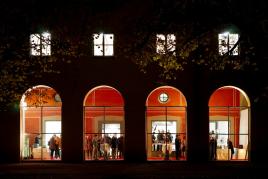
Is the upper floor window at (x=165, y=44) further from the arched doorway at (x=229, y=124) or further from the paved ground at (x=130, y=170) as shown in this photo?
the paved ground at (x=130, y=170)

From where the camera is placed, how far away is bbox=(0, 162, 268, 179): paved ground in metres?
24.6

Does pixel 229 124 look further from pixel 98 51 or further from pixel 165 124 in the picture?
pixel 98 51

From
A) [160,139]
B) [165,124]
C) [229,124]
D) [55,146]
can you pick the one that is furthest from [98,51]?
[229,124]

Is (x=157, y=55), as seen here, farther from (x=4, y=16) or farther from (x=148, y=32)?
(x=4, y=16)

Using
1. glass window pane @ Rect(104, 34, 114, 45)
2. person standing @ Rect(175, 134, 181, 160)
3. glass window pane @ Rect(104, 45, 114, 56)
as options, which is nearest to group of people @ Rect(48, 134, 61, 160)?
glass window pane @ Rect(104, 45, 114, 56)

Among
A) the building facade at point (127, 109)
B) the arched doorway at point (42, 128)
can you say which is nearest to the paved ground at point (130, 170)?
the building facade at point (127, 109)

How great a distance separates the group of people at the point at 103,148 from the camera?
31.0 meters

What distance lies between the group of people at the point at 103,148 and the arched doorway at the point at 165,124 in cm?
161

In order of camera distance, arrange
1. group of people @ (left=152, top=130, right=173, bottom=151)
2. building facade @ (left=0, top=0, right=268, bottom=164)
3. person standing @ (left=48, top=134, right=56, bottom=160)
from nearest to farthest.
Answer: building facade @ (left=0, top=0, right=268, bottom=164) → person standing @ (left=48, top=134, right=56, bottom=160) → group of people @ (left=152, top=130, right=173, bottom=151)

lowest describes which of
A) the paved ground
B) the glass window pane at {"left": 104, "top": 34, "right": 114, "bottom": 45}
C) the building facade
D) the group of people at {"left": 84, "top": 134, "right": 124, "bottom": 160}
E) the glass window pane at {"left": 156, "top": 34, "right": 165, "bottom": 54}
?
the paved ground

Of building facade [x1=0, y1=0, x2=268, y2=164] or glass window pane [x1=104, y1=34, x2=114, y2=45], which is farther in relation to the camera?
glass window pane [x1=104, y1=34, x2=114, y2=45]

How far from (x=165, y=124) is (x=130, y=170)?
560cm

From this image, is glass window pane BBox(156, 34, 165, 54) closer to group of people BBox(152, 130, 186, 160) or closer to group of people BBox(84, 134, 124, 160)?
group of people BBox(152, 130, 186, 160)

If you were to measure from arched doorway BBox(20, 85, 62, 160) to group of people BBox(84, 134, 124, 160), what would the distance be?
5.46ft
